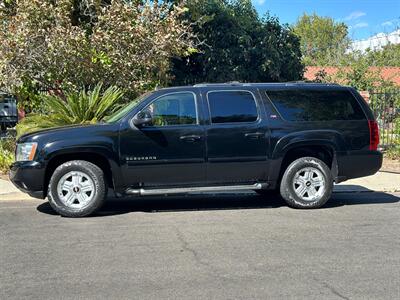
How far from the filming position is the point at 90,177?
787 centimetres

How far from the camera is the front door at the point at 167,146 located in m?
7.92

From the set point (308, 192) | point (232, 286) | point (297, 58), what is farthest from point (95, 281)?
point (297, 58)

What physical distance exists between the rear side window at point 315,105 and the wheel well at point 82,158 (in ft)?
8.92

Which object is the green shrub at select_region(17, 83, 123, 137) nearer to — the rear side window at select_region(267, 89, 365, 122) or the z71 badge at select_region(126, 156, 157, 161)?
Answer: the z71 badge at select_region(126, 156, 157, 161)

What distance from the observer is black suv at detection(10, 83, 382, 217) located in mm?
7859

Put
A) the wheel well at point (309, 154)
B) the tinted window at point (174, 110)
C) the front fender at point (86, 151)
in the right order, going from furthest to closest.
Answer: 1. the wheel well at point (309, 154)
2. the tinted window at point (174, 110)
3. the front fender at point (86, 151)

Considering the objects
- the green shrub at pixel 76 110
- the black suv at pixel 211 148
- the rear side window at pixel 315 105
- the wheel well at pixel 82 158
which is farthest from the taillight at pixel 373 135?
the green shrub at pixel 76 110

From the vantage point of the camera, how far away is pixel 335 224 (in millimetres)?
7508

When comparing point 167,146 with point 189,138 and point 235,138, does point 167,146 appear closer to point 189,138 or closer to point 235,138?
point 189,138

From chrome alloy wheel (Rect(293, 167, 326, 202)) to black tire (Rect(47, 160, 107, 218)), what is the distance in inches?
118

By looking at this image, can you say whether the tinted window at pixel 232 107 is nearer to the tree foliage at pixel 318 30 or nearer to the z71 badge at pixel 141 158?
the z71 badge at pixel 141 158

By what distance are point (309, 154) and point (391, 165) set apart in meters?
5.41

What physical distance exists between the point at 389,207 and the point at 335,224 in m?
1.79

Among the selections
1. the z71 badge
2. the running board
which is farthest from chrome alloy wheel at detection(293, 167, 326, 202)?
the z71 badge
